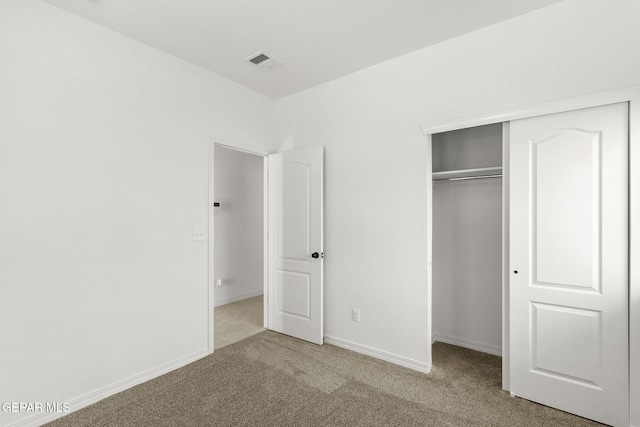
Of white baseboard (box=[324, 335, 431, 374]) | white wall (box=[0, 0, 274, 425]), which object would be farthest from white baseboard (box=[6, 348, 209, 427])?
white baseboard (box=[324, 335, 431, 374])

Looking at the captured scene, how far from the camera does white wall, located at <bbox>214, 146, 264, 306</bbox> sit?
4820mm

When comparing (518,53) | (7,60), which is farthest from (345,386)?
(7,60)

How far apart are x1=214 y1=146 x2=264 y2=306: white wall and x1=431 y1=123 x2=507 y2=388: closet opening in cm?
302

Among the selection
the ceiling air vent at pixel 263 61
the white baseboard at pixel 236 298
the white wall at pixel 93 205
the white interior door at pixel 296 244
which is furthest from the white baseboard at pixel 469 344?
the ceiling air vent at pixel 263 61

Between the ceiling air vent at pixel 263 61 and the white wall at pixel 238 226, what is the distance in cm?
208

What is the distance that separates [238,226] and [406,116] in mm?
3243

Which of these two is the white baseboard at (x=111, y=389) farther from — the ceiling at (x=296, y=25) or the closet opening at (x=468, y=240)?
the ceiling at (x=296, y=25)

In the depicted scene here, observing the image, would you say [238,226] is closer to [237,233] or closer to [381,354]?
[237,233]

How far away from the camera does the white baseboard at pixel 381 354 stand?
270cm

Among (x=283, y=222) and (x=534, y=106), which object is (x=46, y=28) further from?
(x=534, y=106)

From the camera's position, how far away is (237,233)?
16.5 feet

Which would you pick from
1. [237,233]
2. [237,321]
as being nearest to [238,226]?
[237,233]

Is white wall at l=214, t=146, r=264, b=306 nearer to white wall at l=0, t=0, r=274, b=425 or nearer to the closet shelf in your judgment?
white wall at l=0, t=0, r=274, b=425

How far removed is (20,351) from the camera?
6.48 ft
